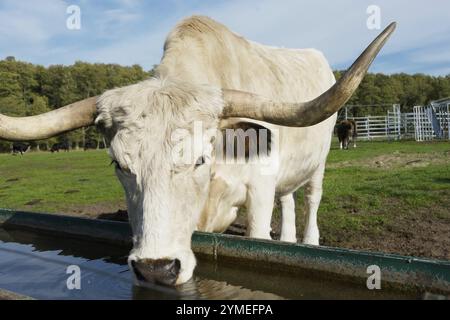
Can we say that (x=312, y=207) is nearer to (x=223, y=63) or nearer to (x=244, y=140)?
(x=223, y=63)

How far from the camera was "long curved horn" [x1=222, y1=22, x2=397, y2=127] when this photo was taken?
2.87m

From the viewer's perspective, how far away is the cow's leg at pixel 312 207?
644 cm

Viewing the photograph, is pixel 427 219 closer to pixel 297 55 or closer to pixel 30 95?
pixel 297 55

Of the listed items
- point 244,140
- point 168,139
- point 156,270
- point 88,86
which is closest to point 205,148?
point 168,139

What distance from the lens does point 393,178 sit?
11625mm

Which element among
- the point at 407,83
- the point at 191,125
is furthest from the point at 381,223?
the point at 407,83

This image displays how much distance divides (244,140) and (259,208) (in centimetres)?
89

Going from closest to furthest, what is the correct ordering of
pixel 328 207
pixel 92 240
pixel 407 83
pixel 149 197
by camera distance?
1. pixel 149 197
2. pixel 92 240
3. pixel 328 207
4. pixel 407 83

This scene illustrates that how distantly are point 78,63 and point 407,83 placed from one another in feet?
214

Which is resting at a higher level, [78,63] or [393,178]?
[78,63]

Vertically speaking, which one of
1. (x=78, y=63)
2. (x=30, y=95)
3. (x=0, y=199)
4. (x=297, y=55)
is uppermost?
(x=78, y=63)

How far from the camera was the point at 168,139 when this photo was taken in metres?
2.98

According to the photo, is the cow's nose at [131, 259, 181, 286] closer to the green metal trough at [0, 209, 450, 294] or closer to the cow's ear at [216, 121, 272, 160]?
the green metal trough at [0, 209, 450, 294]

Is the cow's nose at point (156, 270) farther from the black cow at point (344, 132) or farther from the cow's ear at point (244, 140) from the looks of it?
the black cow at point (344, 132)
